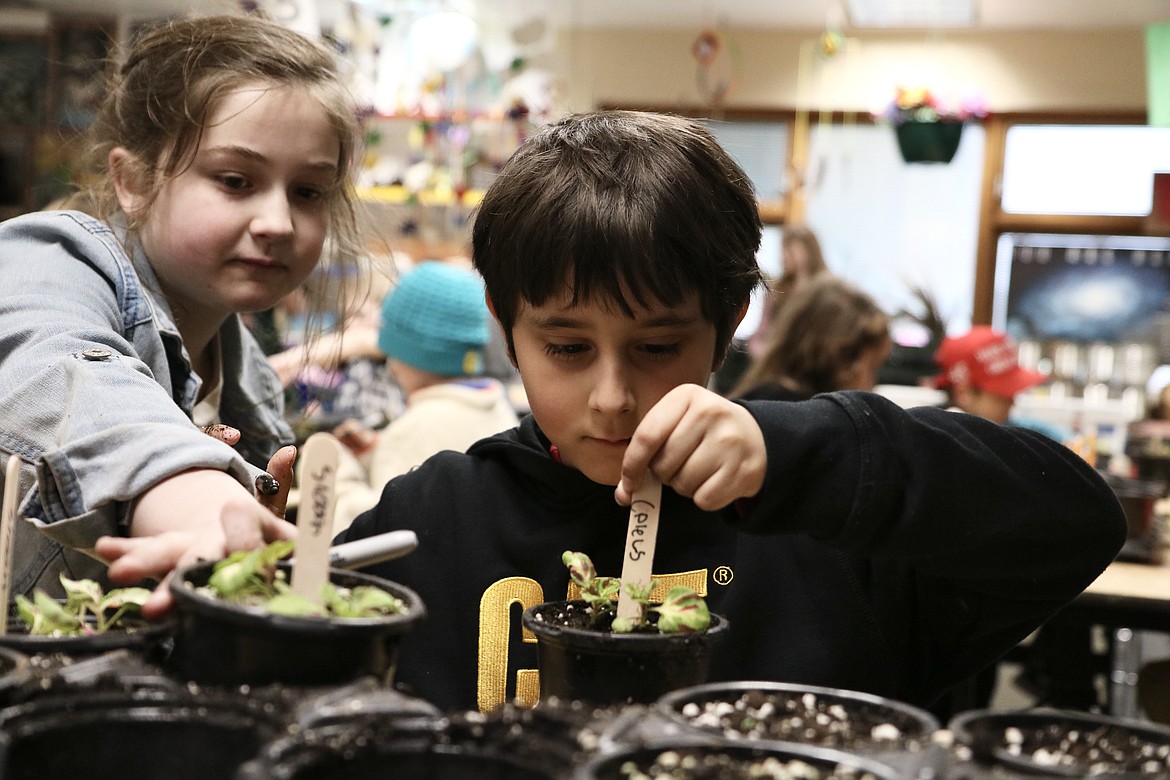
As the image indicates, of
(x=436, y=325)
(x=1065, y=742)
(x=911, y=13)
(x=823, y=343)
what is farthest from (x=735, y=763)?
(x=911, y=13)

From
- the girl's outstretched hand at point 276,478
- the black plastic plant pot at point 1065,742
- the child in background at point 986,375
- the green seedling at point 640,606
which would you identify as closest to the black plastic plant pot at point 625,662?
the green seedling at point 640,606

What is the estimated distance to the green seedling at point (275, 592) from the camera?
73 centimetres

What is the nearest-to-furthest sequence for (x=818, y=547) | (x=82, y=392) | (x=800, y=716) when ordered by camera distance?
(x=800, y=716), (x=82, y=392), (x=818, y=547)

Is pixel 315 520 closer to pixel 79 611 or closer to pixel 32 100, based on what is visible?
pixel 79 611

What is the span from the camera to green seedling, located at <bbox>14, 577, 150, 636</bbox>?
823 mm

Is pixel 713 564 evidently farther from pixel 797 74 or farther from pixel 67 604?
pixel 797 74

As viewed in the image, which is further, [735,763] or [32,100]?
[32,100]

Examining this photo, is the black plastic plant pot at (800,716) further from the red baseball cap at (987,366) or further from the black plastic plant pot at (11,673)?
the red baseball cap at (987,366)

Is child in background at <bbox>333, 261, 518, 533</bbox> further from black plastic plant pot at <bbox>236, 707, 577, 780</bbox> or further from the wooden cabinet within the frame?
the wooden cabinet

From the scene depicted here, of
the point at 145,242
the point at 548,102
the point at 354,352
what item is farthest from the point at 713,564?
the point at 548,102

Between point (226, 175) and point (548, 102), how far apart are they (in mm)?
4903

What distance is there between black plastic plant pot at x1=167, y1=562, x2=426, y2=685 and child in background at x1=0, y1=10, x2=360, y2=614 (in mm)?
80

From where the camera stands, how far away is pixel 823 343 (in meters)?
3.91

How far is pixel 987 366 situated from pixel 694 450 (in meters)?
3.69
